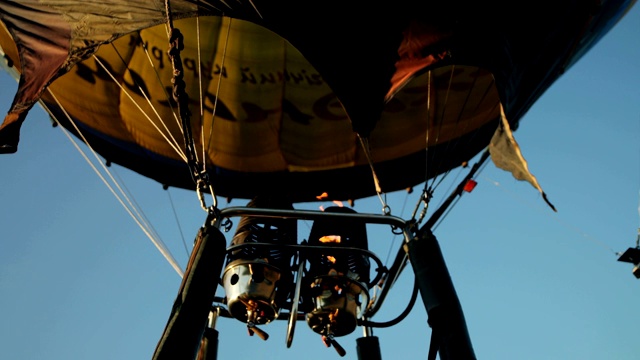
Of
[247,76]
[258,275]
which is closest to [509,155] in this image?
[258,275]

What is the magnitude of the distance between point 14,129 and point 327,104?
139 inches

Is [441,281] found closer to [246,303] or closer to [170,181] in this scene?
[246,303]

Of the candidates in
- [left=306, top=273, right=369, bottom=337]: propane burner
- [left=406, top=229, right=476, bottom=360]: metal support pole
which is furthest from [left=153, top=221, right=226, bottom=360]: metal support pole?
[left=306, top=273, right=369, bottom=337]: propane burner

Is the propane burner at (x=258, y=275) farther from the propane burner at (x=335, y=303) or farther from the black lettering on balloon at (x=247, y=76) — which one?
the black lettering on balloon at (x=247, y=76)

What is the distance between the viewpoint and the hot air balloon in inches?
104

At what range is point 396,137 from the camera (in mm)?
6043

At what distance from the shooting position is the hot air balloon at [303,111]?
264 centimetres

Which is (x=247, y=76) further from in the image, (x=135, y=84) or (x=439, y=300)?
(x=439, y=300)

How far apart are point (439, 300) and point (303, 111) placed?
421cm

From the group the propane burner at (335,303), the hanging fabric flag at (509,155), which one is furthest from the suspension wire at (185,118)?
the hanging fabric flag at (509,155)

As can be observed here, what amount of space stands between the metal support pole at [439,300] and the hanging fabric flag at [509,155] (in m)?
1.05

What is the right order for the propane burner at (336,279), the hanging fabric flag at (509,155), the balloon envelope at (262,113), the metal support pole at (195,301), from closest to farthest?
the metal support pole at (195,301)
the propane burner at (336,279)
the hanging fabric flag at (509,155)
the balloon envelope at (262,113)

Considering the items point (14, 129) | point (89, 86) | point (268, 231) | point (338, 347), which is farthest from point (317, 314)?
point (89, 86)

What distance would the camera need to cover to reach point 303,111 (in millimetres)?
6152
